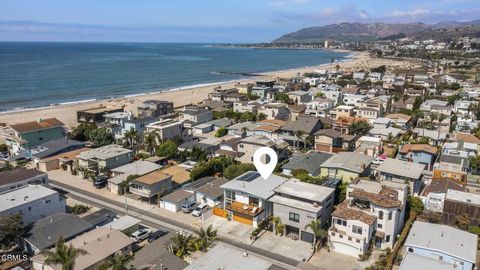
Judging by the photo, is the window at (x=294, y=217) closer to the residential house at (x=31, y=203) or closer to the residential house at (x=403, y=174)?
the residential house at (x=403, y=174)

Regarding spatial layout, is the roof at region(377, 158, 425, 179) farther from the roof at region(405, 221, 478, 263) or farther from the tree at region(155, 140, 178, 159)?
the tree at region(155, 140, 178, 159)

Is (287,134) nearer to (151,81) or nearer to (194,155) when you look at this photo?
(194,155)

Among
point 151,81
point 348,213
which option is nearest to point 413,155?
point 348,213

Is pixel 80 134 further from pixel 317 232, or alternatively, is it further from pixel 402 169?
pixel 402 169

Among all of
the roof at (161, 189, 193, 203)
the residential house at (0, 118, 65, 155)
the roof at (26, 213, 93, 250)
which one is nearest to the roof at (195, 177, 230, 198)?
the roof at (161, 189, 193, 203)

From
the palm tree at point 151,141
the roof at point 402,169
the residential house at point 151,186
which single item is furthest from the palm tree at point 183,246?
the palm tree at point 151,141

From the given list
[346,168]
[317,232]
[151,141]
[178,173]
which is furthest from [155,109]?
[317,232]
